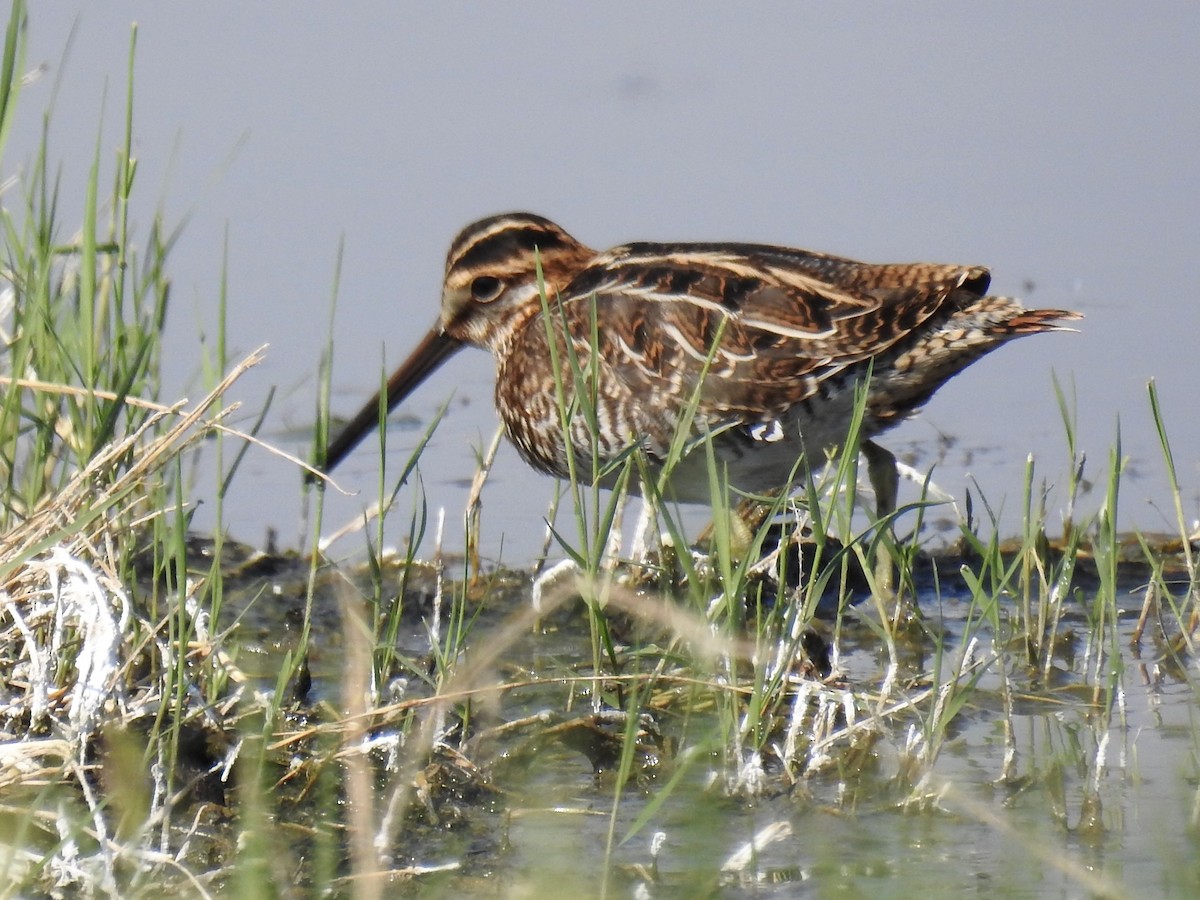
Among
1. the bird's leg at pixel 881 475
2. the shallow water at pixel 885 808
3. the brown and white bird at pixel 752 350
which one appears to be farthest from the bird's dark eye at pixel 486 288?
the shallow water at pixel 885 808

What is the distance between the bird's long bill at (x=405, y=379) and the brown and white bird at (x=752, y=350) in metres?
0.74

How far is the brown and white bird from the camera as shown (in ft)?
14.2

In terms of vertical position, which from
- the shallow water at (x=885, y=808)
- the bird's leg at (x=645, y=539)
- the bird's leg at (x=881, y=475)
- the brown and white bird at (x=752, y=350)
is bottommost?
the shallow water at (x=885, y=808)

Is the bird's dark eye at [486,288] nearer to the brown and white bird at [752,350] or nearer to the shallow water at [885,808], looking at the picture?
the brown and white bird at [752,350]

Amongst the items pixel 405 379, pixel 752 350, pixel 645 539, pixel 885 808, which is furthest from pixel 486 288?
pixel 885 808

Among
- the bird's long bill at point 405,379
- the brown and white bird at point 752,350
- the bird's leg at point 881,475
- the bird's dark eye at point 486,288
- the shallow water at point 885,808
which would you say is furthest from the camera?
the bird's long bill at point 405,379

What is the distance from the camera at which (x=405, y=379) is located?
5.47m

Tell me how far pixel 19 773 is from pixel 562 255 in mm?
2793

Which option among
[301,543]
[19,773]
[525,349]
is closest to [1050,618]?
[525,349]

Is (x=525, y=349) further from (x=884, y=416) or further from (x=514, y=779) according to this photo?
(x=514, y=779)

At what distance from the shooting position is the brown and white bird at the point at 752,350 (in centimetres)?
433

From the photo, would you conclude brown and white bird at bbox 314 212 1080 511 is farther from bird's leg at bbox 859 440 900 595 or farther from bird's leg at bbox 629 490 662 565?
bird's leg at bbox 859 440 900 595

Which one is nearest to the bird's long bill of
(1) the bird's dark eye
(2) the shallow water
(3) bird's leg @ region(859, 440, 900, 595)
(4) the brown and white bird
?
(1) the bird's dark eye

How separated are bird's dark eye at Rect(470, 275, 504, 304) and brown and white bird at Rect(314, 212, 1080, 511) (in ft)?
1.66
